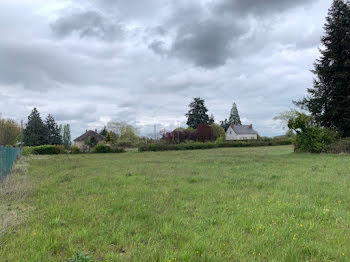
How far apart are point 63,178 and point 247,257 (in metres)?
8.75

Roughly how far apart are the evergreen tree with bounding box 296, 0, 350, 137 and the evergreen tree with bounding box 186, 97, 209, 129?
45.9m

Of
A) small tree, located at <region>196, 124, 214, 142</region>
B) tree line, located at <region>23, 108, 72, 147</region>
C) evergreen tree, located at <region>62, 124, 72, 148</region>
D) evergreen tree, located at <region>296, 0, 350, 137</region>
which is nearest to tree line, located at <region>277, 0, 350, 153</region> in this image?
evergreen tree, located at <region>296, 0, 350, 137</region>

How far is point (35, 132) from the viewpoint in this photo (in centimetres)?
4881

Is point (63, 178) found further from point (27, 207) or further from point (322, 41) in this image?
point (322, 41)

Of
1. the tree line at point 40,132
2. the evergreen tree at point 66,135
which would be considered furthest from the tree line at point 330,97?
the evergreen tree at point 66,135

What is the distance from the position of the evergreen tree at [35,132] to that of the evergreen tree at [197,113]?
1418 inches

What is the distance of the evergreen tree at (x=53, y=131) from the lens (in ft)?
171

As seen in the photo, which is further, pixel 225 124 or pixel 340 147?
pixel 225 124

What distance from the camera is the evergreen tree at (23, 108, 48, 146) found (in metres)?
47.8

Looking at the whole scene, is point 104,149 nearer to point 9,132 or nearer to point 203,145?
point 203,145

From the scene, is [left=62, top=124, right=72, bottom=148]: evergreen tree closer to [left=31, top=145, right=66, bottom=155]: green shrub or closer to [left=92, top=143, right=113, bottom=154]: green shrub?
[left=31, top=145, right=66, bottom=155]: green shrub

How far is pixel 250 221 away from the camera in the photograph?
14.6ft

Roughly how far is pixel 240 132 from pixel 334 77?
4801 cm

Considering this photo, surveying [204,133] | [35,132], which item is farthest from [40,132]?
[204,133]
